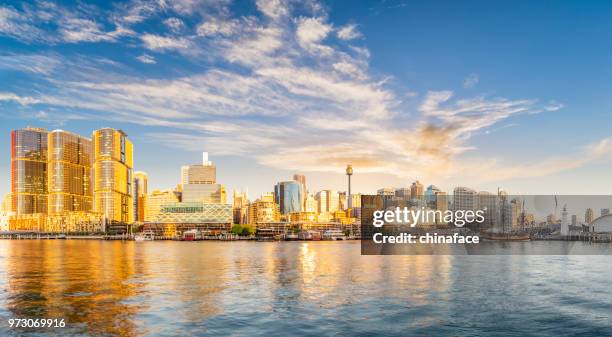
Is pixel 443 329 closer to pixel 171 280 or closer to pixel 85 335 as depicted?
pixel 85 335

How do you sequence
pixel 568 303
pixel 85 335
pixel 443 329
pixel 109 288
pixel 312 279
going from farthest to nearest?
pixel 312 279 → pixel 109 288 → pixel 568 303 → pixel 443 329 → pixel 85 335

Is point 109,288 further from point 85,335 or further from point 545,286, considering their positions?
point 545,286

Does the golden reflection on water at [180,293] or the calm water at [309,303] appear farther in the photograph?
the golden reflection on water at [180,293]

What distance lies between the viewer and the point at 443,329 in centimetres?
3872

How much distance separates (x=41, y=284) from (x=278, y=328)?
38.2 metres

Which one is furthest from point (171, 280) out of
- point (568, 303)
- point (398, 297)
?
point (568, 303)

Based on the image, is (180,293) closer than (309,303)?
No

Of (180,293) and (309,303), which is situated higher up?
(180,293)

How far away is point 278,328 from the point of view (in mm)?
Answer: 39125

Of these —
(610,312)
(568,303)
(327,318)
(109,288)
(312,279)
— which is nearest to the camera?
(327,318)

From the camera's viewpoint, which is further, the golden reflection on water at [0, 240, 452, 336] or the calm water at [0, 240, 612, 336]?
the golden reflection on water at [0, 240, 452, 336]

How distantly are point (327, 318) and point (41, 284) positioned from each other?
39.7 meters

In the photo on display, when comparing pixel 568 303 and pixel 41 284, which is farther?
pixel 41 284

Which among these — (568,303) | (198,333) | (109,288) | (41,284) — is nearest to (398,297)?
(568,303)
